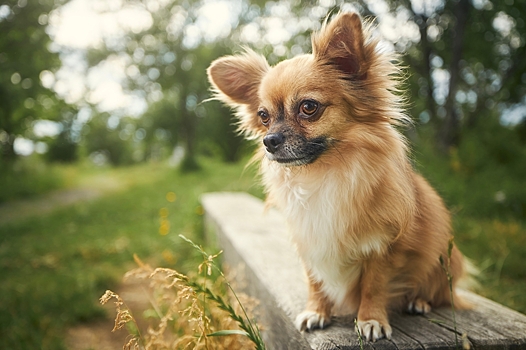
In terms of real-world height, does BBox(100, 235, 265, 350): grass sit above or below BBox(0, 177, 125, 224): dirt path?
above

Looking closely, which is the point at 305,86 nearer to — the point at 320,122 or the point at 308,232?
the point at 320,122

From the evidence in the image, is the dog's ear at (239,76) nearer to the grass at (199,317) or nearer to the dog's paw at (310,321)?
the grass at (199,317)

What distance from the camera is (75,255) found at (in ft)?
16.4

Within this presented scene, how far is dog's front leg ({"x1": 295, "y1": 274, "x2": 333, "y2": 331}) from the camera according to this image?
171 cm

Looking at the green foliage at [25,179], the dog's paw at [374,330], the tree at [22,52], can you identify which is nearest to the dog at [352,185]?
the dog's paw at [374,330]

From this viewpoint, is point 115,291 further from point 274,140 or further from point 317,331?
point 274,140

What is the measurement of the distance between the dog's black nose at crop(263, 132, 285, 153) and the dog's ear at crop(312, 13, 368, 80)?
1.34 feet

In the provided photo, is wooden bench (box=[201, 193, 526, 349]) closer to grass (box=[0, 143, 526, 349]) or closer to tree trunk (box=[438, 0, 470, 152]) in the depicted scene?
grass (box=[0, 143, 526, 349])

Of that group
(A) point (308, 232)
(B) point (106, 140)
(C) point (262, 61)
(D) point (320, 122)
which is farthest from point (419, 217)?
(B) point (106, 140)

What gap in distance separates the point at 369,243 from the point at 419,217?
0.31 metres

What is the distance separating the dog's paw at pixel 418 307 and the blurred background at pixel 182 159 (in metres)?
0.69

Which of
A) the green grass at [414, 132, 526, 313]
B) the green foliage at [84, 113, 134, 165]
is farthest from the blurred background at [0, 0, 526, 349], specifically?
the green foliage at [84, 113, 134, 165]

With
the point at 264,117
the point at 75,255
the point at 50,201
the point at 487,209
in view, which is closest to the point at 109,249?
the point at 75,255

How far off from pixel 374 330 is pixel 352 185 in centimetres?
57
